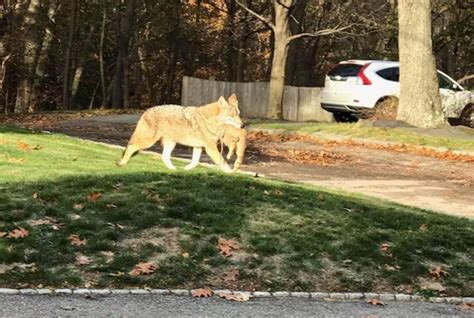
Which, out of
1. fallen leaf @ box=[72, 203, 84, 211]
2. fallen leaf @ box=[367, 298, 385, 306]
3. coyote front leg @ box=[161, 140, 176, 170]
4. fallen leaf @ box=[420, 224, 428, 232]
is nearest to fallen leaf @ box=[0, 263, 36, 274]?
fallen leaf @ box=[72, 203, 84, 211]

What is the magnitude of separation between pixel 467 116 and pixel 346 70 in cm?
426

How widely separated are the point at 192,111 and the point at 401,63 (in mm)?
12576

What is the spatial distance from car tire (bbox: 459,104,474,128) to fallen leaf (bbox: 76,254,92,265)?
19.4 m

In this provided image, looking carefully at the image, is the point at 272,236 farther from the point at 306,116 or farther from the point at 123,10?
the point at 123,10

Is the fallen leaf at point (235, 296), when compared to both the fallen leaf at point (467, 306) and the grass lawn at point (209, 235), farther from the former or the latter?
the fallen leaf at point (467, 306)

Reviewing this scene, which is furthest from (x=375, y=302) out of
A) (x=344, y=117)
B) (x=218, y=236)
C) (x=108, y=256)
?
(x=344, y=117)

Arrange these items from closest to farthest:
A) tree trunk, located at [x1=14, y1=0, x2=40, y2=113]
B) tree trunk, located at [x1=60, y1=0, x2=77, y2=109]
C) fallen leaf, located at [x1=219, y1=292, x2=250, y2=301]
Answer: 1. fallen leaf, located at [x1=219, y1=292, x2=250, y2=301]
2. tree trunk, located at [x1=14, y1=0, x2=40, y2=113]
3. tree trunk, located at [x1=60, y1=0, x2=77, y2=109]

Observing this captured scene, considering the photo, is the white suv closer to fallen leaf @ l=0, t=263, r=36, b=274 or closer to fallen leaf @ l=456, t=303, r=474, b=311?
fallen leaf @ l=456, t=303, r=474, b=311

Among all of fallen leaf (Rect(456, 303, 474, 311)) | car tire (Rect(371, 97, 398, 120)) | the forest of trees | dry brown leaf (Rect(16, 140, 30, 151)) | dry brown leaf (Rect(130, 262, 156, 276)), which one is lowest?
fallen leaf (Rect(456, 303, 474, 311))

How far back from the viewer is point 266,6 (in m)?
39.6

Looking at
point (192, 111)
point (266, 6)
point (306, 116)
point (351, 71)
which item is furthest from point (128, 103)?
point (192, 111)

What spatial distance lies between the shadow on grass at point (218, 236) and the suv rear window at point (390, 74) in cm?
1400

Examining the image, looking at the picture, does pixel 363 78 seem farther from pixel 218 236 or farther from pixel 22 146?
pixel 218 236

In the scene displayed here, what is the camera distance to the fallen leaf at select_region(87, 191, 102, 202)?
7.39m
